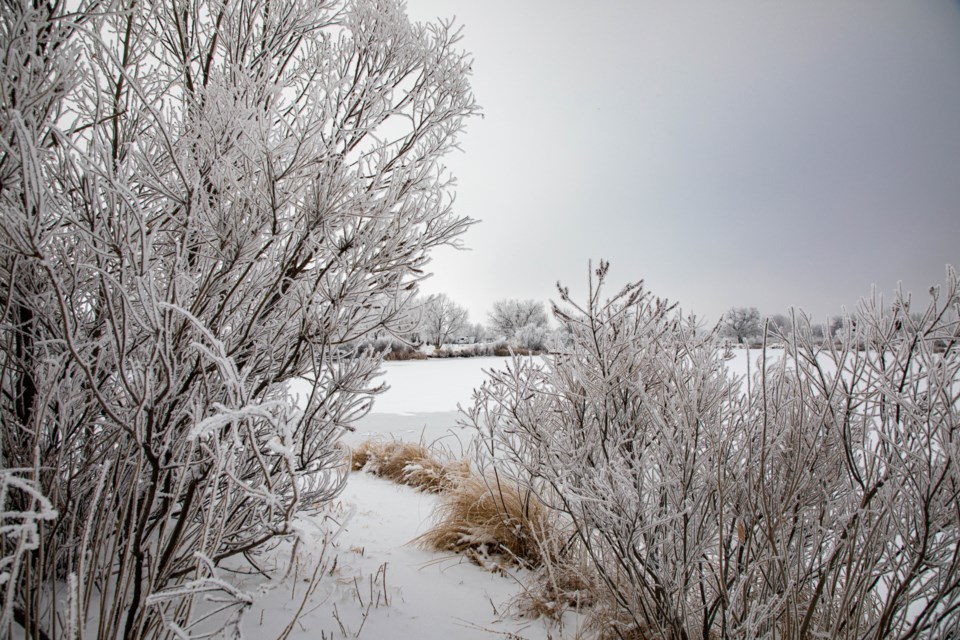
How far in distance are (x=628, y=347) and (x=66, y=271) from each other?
244 cm

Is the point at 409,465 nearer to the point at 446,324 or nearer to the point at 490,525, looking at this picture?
the point at 490,525

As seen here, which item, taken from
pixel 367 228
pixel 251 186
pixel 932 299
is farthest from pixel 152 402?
pixel 932 299

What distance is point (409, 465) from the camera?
14.4ft

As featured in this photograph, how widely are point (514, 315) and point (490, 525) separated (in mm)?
39490

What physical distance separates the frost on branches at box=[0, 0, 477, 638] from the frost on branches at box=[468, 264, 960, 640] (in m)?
0.99

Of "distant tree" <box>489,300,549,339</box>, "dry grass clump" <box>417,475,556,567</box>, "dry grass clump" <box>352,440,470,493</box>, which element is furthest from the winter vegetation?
"distant tree" <box>489,300,549,339</box>

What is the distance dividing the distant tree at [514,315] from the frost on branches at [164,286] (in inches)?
1499

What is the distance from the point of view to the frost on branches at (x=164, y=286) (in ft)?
3.59

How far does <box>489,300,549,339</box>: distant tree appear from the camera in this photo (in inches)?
1622

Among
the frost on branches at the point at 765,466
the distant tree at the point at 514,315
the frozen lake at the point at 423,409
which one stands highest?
the distant tree at the point at 514,315

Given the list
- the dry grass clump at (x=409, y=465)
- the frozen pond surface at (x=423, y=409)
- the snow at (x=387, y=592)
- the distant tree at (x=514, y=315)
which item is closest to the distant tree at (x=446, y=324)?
the distant tree at (x=514, y=315)

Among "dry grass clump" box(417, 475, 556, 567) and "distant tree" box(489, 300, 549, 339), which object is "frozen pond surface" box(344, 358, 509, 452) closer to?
"dry grass clump" box(417, 475, 556, 567)

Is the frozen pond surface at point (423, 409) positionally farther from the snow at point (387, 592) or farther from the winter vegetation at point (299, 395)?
the winter vegetation at point (299, 395)

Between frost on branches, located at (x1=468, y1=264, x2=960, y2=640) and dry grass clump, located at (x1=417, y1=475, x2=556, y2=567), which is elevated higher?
frost on branches, located at (x1=468, y1=264, x2=960, y2=640)
